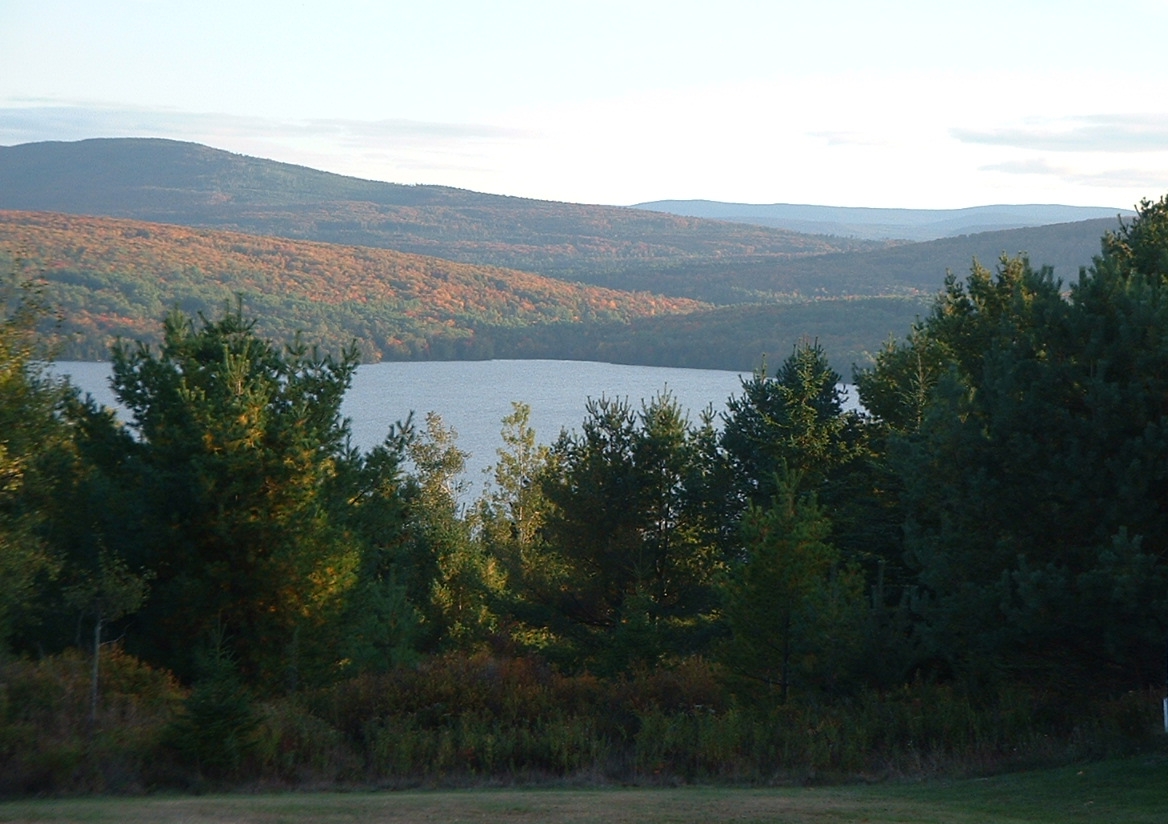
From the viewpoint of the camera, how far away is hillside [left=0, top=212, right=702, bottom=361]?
193 feet

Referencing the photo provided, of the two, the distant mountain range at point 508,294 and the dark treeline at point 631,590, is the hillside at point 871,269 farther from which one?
the dark treeline at point 631,590

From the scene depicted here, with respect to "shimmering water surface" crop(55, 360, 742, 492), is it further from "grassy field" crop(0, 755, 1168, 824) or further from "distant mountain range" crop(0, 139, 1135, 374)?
"grassy field" crop(0, 755, 1168, 824)

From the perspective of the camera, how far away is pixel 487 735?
41.3ft

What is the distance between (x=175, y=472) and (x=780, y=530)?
29.0 ft

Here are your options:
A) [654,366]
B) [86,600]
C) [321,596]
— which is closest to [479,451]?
[654,366]

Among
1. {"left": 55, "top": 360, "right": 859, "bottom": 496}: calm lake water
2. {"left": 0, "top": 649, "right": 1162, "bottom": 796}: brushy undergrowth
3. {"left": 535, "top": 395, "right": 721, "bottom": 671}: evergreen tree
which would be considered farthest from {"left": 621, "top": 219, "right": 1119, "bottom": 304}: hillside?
{"left": 0, "top": 649, "right": 1162, "bottom": 796}: brushy undergrowth

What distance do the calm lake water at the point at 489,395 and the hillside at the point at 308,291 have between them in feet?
15.8

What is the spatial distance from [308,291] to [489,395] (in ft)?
116

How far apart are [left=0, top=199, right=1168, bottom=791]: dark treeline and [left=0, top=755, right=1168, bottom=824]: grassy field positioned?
1.20 meters

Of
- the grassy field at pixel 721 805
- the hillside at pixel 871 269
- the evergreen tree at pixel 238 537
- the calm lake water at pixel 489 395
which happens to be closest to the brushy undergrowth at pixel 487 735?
the grassy field at pixel 721 805

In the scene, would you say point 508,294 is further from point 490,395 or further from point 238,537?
point 238,537

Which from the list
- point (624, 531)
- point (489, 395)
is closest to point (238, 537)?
point (624, 531)

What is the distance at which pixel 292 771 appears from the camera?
436 inches

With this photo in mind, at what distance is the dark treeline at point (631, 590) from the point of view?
11.7 m
